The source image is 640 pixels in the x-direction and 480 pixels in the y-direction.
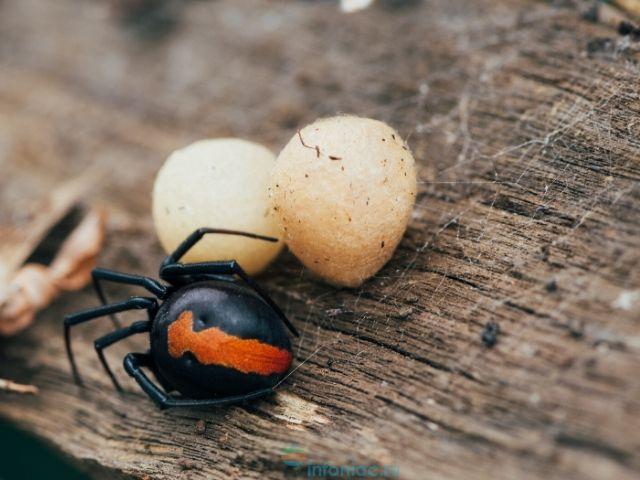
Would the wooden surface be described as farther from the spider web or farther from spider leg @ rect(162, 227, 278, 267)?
spider leg @ rect(162, 227, 278, 267)

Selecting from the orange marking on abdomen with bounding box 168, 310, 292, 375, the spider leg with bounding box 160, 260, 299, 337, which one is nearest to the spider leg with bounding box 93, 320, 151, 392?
the spider leg with bounding box 160, 260, 299, 337

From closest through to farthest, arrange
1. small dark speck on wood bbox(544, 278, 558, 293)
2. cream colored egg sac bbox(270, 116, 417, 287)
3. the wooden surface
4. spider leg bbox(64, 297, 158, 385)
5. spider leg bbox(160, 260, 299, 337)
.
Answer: the wooden surface, small dark speck on wood bbox(544, 278, 558, 293), cream colored egg sac bbox(270, 116, 417, 287), spider leg bbox(160, 260, 299, 337), spider leg bbox(64, 297, 158, 385)

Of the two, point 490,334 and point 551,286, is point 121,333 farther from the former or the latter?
point 551,286

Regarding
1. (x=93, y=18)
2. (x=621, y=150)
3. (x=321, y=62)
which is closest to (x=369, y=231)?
(x=621, y=150)

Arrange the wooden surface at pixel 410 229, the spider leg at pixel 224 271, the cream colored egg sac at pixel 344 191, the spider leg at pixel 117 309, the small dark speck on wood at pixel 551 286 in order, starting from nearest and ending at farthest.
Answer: the wooden surface at pixel 410 229
the small dark speck on wood at pixel 551 286
the cream colored egg sac at pixel 344 191
the spider leg at pixel 224 271
the spider leg at pixel 117 309

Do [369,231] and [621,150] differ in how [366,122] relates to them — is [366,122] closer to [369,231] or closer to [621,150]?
[369,231]

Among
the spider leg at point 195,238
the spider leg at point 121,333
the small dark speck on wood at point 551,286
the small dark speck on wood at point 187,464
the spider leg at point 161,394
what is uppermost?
the spider leg at point 195,238

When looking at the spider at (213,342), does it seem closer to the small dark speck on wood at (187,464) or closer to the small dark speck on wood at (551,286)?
the small dark speck on wood at (187,464)

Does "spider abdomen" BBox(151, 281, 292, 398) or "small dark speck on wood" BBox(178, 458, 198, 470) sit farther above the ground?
"spider abdomen" BBox(151, 281, 292, 398)

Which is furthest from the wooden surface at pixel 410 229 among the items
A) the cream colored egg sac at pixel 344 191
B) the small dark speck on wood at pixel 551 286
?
the cream colored egg sac at pixel 344 191
